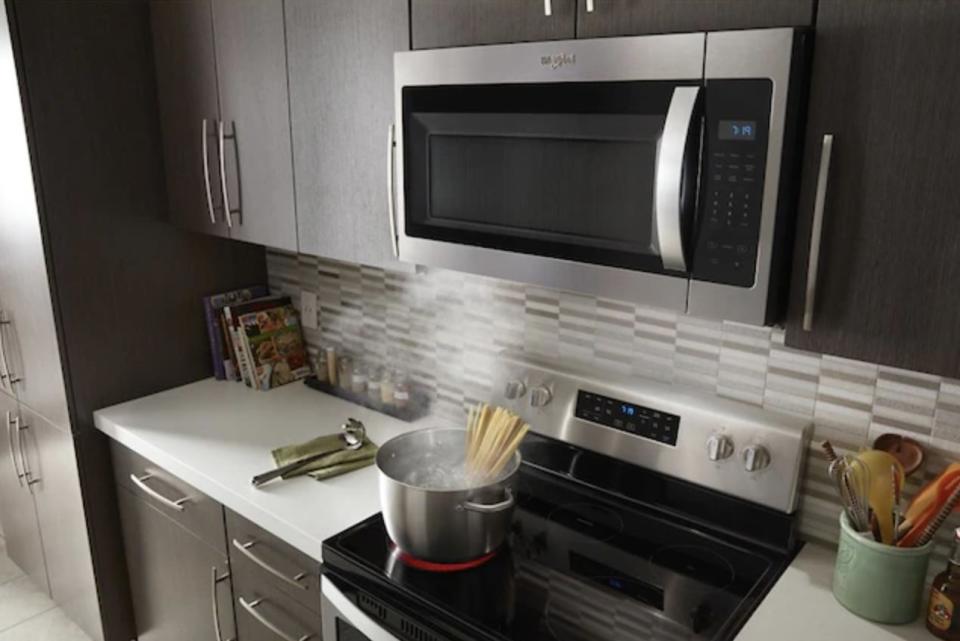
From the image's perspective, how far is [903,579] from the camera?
110cm

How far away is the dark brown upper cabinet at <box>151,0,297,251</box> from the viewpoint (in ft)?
5.40

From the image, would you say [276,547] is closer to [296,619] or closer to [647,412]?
[296,619]

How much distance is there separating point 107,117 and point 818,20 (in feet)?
5.64

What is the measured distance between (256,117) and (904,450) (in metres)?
1.46

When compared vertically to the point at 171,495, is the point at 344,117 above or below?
above

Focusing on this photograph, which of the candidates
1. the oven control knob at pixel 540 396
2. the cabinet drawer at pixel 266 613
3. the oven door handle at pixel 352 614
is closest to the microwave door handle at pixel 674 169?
the oven control knob at pixel 540 396

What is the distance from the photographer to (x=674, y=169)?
97 centimetres

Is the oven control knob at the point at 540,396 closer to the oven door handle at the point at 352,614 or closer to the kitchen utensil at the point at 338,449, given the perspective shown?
the kitchen utensil at the point at 338,449

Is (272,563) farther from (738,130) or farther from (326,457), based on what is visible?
(738,130)

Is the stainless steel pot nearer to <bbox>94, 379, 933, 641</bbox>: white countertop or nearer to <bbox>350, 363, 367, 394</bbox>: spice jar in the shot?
<bbox>94, 379, 933, 641</bbox>: white countertop

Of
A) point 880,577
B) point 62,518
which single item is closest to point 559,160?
point 880,577

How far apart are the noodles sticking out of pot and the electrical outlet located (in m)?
0.98

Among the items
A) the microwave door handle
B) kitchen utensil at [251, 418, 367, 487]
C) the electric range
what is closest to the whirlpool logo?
the microwave door handle

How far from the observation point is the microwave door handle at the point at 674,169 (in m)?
0.96
